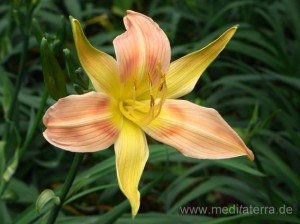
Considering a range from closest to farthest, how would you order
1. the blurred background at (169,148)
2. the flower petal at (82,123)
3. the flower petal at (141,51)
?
the flower petal at (82,123) < the flower petal at (141,51) < the blurred background at (169,148)

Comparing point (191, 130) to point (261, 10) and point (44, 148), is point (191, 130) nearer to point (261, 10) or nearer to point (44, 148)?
point (44, 148)

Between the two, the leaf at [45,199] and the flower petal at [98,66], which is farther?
the leaf at [45,199]

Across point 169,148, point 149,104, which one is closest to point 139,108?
point 149,104

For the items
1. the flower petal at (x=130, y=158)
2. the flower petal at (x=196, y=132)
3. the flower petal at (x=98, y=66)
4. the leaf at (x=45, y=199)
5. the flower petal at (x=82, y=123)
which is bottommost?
the leaf at (x=45, y=199)

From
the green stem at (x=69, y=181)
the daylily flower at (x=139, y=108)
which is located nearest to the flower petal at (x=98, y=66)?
the daylily flower at (x=139, y=108)

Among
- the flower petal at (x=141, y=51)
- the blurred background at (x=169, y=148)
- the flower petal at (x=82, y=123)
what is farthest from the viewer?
the blurred background at (x=169, y=148)

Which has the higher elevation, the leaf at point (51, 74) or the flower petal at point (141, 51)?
the flower petal at point (141, 51)

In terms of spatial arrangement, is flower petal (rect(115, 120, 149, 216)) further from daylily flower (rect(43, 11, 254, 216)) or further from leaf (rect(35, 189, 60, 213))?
leaf (rect(35, 189, 60, 213))

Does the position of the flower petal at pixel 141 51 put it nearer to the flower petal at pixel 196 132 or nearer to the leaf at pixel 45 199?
the flower petal at pixel 196 132
